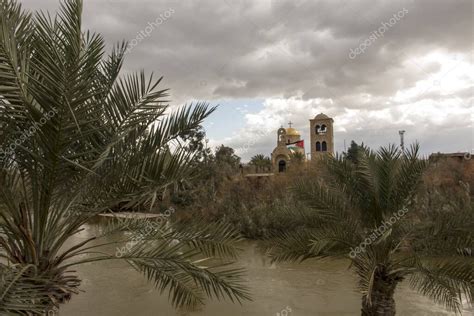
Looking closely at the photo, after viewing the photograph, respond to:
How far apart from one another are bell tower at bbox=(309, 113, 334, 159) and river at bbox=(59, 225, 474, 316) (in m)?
31.2

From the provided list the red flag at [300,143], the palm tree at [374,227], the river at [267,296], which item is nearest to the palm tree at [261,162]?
the red flag at [300,143]

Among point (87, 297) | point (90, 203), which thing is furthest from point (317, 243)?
point (87, 297)

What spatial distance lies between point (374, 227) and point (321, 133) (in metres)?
37.8

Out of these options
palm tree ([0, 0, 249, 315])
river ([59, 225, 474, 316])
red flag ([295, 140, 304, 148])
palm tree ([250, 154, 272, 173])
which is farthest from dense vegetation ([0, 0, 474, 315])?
red flag ([295, 140, 304, 148])

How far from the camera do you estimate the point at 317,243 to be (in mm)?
5754

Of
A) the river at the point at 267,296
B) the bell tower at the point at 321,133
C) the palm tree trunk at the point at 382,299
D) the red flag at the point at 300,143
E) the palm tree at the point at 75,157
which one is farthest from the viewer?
the red flag at the point at 300,143

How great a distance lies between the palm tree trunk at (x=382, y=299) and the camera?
21.1 ft

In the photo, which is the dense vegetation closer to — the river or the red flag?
the river

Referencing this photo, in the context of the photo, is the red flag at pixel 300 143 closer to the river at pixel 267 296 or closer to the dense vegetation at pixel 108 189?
Answer: the river at pixel 267 296

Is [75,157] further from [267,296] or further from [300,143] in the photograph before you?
[300,143]

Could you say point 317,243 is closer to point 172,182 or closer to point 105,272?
point 172,182

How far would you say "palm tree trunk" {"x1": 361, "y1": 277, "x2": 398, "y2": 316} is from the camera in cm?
642

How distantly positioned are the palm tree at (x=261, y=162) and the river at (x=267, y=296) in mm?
28743

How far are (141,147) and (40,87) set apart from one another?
1096mm
